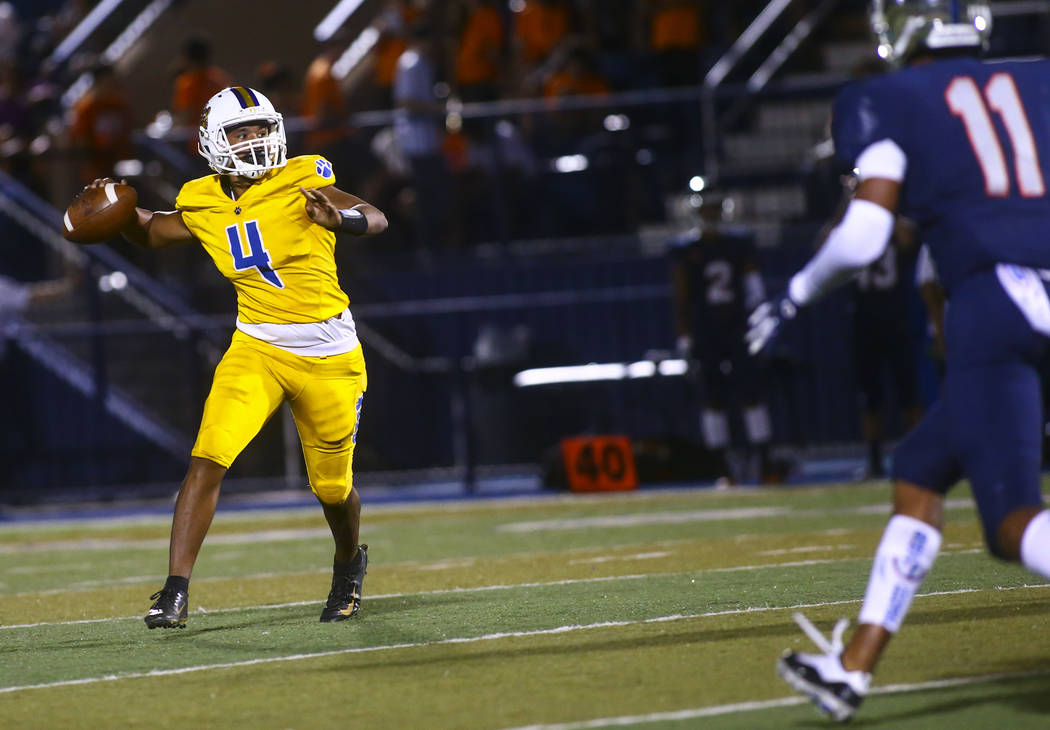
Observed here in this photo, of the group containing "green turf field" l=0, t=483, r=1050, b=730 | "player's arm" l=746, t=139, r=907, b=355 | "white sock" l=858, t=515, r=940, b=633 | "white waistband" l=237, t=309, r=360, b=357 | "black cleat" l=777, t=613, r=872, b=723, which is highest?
"player's arm" l=746, t=139, r=907, b=355

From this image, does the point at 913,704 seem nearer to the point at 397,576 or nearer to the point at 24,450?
the point at 397,576

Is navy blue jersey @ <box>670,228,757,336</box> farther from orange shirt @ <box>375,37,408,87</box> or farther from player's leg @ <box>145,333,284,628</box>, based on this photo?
player's leg @ <box>145,333,284,628</box>

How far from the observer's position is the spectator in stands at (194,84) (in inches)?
584

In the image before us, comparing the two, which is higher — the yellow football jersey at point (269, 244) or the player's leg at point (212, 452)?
the yellow football jersey at point (269, 244)

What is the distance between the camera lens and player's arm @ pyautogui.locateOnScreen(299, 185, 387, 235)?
5.82 m

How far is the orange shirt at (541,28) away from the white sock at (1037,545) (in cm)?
1256

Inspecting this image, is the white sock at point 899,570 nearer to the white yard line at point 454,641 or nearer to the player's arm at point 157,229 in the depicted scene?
the white yard line at point 454,641

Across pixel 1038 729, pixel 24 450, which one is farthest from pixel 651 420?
pixel 1038 729

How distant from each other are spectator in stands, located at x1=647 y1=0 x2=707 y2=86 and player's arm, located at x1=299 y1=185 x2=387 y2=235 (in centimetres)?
971

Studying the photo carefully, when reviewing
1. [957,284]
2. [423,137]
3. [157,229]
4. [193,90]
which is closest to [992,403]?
[957,284]

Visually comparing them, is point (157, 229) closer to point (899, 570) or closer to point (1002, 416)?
point (899, 570)

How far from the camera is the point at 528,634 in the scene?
547cm

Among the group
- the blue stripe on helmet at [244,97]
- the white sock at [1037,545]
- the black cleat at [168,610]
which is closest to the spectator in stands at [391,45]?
the blue stripe on helmet at [244,97]

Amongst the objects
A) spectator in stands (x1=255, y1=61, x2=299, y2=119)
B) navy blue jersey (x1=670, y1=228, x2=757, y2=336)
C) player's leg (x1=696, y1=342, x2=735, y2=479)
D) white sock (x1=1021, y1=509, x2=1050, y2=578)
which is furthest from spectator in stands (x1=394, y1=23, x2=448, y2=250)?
white sock (x1=1021, y1=509, x2=1050, y2=578)
